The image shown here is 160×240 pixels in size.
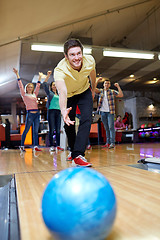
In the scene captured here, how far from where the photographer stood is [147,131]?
734cm

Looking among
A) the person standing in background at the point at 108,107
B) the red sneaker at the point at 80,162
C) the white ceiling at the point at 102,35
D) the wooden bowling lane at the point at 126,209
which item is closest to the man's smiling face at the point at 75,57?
the red sneaker at the point at 80,162

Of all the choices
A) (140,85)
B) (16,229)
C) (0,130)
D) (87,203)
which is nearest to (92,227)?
(87,203)

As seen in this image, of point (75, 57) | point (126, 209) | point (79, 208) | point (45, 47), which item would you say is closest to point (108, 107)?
point (45, 47)

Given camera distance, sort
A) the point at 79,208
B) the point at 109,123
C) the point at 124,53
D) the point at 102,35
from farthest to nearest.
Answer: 1. the point at 102,35
2. the point at 124,53
3. the point at 109,123
4. the point at 79,208

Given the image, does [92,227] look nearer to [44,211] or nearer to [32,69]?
[44,211]

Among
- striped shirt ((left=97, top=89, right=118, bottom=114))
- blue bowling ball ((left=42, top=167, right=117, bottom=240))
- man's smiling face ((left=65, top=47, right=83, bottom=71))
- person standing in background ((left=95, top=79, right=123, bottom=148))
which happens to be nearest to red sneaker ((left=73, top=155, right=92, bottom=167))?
man's smiling face ((left=65, top=47, right=83, bottom=71))

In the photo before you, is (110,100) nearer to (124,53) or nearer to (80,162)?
(124,53)

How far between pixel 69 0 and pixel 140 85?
7969 mm

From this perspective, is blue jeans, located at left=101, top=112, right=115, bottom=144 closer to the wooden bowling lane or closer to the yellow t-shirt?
the yellow t-shirt

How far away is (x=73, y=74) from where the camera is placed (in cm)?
177

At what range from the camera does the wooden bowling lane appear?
0.58 metres

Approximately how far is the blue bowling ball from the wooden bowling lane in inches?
Result: 3.8

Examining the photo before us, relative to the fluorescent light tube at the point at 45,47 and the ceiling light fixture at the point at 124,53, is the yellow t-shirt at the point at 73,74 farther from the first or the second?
the ceiling light fixture at the point at 124,53

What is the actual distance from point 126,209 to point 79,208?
0.34m
